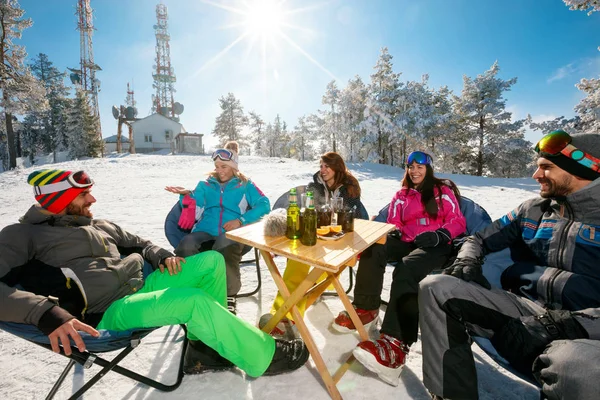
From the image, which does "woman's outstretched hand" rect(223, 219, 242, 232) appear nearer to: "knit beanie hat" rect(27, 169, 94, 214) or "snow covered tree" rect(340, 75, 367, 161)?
"knit beanie hat" rect(27, 169, 94, 214)

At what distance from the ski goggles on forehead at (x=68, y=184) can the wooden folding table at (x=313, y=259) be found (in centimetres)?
119

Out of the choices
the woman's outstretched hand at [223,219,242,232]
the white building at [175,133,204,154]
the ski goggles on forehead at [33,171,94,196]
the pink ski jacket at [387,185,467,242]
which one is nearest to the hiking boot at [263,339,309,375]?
the woman's outstretched hand at [223,219,242,232]

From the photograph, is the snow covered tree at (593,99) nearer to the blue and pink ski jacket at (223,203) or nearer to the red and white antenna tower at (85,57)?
the blue and pink ski jacket at (223,203)

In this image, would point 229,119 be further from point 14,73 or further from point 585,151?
point 585,151

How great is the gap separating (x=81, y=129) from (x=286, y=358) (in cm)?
3875

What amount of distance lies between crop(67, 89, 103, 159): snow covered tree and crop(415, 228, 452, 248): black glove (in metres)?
38.6

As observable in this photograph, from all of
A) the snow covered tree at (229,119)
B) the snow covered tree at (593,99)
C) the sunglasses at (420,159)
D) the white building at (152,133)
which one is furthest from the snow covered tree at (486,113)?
the white building at (152,133)

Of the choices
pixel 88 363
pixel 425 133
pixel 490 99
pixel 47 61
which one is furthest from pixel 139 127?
pixel 88 363

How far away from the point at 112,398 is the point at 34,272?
1.08 meters

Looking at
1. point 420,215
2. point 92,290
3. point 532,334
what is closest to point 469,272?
point 532,334

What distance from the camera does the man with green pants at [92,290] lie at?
175 cm

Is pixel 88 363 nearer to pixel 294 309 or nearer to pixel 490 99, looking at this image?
pixel 294 309

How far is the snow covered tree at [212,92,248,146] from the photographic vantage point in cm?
4425

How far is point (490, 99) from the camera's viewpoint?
25.2 m
